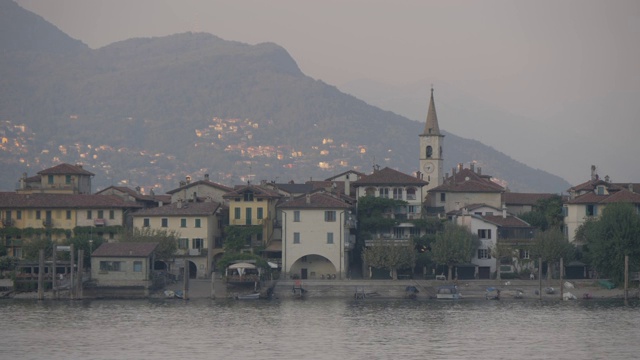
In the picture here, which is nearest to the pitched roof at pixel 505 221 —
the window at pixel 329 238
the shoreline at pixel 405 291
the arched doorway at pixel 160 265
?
the shoreline at pixel 405 291

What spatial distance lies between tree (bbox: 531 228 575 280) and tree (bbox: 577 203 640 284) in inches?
136

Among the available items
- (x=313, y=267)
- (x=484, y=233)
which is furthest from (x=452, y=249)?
(x=313, y=267)

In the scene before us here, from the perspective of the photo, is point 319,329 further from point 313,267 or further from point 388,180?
point 388,180

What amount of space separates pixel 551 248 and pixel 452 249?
837cm

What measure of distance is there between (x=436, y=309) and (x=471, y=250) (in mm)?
15169

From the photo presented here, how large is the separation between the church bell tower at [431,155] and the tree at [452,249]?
3266 centimetres

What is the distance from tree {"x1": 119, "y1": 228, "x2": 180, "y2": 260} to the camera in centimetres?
11199

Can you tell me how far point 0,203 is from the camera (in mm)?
121688

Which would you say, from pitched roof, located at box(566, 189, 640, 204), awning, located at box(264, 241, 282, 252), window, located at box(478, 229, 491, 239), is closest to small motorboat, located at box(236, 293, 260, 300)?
awning, located at box(264, 241, 282, 252)

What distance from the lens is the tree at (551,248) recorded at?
111m

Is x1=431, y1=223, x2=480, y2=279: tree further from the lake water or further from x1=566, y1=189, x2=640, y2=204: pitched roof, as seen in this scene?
x1=566, y1=189, x2=640, y2=204: pitched roof

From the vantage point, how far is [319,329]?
86.5m

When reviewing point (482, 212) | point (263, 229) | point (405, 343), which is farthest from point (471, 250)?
point (405, 343)

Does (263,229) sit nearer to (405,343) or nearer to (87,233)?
(87,233)
